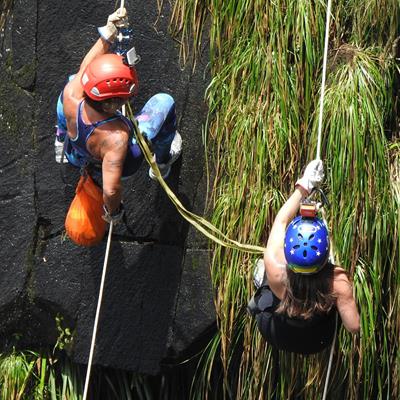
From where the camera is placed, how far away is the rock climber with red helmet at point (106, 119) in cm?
640

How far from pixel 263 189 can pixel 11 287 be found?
1490 millimetres

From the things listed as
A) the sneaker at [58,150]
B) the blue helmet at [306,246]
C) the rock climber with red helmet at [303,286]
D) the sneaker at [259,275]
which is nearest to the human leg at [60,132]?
the sneaker at [58,150]

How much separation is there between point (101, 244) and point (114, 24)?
4.31ft

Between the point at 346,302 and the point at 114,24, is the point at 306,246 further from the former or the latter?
the point at 114,24

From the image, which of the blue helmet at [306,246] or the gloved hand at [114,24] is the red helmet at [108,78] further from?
the blue helmet at [306,246]

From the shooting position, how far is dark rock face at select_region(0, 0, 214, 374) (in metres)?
7.22

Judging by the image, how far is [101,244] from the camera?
288 inches

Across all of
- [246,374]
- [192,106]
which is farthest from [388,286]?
[192,106]

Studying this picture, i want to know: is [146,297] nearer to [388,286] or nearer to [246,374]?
Answer: [246,374]

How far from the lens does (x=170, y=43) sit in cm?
725

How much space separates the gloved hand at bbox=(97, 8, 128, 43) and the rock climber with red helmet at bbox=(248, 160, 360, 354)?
3.85ft

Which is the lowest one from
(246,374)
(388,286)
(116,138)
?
(246,374)

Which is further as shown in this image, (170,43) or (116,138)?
(170,43)

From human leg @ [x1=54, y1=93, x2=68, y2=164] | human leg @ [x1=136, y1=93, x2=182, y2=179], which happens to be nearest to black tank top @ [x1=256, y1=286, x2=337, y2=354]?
human leg @ [x1=136, y1=93, x2=182, y2=179]
